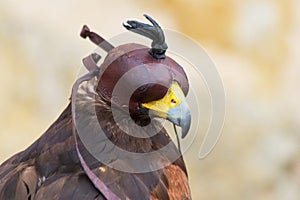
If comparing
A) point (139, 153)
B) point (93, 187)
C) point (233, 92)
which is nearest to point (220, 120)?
point (139, 153)

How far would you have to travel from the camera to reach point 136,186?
1778 millimetres

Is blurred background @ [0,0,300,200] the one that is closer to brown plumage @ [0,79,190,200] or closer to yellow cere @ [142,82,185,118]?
brown plumage @ [0,79,190,200]

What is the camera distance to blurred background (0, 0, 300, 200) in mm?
3820

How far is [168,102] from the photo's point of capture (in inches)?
68.1

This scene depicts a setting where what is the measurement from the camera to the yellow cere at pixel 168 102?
1.72 meters

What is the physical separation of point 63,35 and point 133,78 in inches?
86.9

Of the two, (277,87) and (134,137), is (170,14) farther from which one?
(134,137)

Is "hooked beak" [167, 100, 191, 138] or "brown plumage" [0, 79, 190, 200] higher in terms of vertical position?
"hooked beak" [167, 100, 191, 138]

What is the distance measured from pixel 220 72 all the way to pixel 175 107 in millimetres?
2129

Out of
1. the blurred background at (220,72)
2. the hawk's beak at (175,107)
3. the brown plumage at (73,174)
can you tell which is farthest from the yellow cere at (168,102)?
the blurred background at (220,72)

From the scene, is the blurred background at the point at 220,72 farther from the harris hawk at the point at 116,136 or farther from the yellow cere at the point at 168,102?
the yellow cere at the point at 168,102

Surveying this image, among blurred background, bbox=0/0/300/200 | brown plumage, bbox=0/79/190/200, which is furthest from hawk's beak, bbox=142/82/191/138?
blurred background, bbox=0/0/300/200

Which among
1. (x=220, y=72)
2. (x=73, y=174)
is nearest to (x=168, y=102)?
(x=73, y=174)

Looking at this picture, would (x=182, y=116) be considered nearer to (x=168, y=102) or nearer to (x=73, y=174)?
(x=168, y=102)
